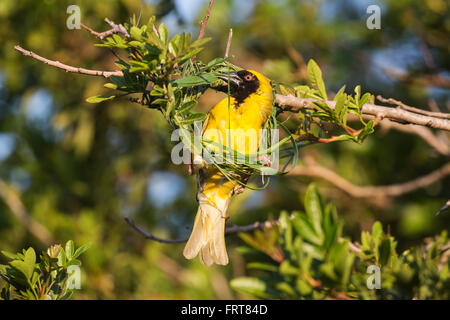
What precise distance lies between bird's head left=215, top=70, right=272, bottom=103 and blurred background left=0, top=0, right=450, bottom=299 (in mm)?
855

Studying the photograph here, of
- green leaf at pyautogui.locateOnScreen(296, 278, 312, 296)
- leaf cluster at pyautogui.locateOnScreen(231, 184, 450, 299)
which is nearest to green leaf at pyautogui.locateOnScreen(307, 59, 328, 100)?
leaf cluster at pyautogui.locateOnScreen(231, 184, 450, 299)

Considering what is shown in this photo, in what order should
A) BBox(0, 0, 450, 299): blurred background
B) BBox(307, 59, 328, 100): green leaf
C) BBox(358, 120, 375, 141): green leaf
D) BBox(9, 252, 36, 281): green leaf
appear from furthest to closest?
BBox(0, 0, 450, 299): blurred background
BBox(307, 59, 328, 100): green leaf
BBox(358, 120, 375, 141): green leaf
BBox(9, 252, 36, 281): green leaf

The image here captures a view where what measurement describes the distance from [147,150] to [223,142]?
190 cm

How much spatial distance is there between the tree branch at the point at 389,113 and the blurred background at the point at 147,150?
125 cm

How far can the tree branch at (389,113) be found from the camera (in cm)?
173

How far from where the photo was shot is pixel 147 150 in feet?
13.3

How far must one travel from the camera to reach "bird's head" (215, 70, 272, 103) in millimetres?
2199

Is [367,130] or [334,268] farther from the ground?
[367,130]

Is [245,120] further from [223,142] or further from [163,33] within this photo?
[163,33]

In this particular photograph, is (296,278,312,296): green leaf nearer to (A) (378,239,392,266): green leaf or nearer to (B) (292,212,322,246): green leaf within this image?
(B) (292,212,322,246): green leaf

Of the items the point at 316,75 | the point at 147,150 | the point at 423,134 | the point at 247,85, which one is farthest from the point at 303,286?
the point at 147,150

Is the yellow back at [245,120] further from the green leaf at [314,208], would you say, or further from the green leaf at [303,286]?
the green leaf at [303,286]

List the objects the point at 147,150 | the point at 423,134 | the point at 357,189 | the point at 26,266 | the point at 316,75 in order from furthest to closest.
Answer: the point at 147,150 < the point at 357,189 < the point at 423,134 < the point at 316,75 < the point at 26,266
